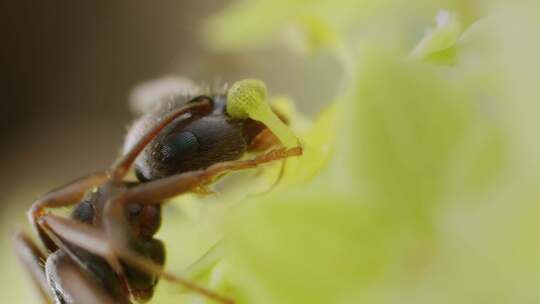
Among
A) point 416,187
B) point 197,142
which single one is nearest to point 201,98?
point 197,142

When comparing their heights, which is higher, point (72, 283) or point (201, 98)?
point (201, 98)

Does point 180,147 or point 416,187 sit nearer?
point 416,187

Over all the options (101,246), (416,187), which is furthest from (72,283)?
(416,187)

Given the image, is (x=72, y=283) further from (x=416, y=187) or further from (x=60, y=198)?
(x=416, y=187)

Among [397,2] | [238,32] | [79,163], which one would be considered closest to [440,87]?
[397,2]

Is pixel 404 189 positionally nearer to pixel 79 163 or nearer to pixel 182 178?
pixel 182 178

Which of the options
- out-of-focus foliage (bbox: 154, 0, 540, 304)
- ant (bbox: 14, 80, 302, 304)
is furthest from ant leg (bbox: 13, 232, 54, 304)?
out-of-focus foliage (bbox: 154, 0, 540, 304)

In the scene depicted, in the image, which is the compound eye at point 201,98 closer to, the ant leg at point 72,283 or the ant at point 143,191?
the ant at point 143,191

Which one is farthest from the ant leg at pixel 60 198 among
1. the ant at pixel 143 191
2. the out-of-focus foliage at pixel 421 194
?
the out-of-focus foliage at pixel 421 194
